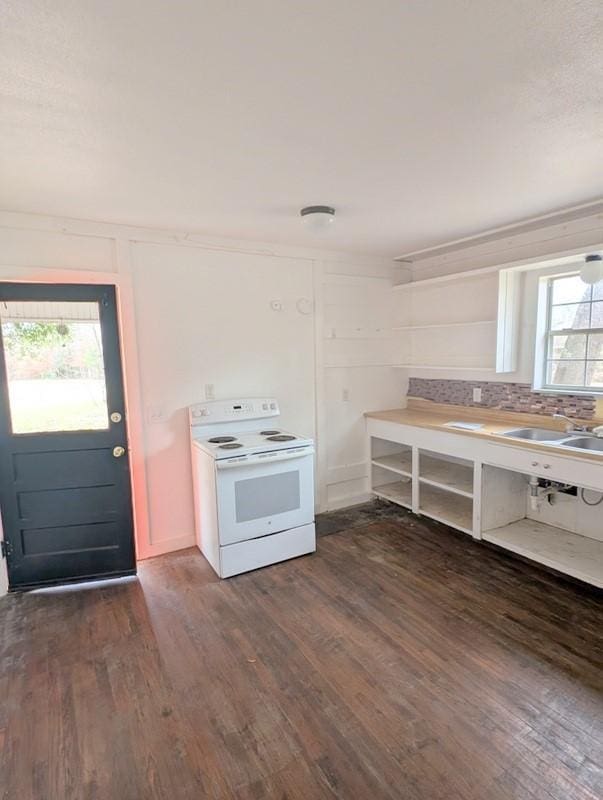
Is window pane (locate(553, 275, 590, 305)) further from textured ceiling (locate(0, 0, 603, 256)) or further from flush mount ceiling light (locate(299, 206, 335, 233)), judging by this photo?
flush mount ceiling light (locate(299, 206, 335, 233))

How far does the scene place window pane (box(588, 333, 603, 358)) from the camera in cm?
293

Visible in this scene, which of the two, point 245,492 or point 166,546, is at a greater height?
point 245,492

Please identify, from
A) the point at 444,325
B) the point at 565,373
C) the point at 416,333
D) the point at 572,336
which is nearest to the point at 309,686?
the point at 565,373

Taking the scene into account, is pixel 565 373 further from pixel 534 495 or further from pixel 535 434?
pixel 534 495

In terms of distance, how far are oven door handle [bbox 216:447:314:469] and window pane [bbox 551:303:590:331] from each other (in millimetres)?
2024

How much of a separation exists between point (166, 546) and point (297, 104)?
2.95 m

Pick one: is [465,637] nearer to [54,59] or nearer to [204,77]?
[204,77]

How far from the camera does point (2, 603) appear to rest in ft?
8.68

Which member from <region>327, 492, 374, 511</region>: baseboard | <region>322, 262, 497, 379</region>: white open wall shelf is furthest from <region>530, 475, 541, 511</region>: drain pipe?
<region>327, 492, 374, 511</region>: baseboard

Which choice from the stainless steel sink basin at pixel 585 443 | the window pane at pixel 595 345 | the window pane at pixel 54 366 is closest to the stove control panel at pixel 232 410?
the window pane at pixel 54 366

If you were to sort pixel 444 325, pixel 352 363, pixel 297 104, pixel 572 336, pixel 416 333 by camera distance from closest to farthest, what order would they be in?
pixel 297 104 → pixel 572 336 → pixel 444 325 → pixel 352 363 → pixel 416 333

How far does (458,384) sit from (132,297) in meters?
2.80

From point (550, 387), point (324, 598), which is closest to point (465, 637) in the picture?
point (324, 598)

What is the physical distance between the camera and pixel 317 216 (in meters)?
2.58
